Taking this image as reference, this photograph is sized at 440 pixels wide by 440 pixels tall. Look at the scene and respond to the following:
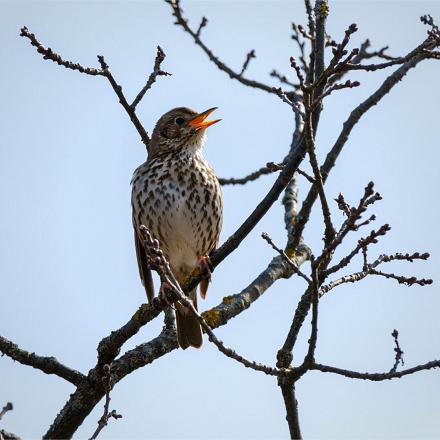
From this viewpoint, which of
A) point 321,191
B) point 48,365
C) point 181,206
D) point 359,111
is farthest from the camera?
point 181,206

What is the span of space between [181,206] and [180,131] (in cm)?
113

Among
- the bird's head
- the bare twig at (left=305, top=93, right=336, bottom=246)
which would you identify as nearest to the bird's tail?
the bird's head

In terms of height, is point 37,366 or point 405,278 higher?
point 405,278

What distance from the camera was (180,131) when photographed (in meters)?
8.41

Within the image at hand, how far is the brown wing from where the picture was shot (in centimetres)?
796

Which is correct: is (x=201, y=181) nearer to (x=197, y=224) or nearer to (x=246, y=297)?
(x=197, y=224)

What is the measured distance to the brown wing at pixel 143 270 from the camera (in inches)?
313

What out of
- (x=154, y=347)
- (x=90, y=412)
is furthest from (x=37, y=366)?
(x=154, y=347)

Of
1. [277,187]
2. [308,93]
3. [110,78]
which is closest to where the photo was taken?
[308,93]

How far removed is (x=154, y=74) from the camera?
6.72 meters

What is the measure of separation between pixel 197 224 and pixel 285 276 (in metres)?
1.02

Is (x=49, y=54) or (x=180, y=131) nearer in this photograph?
(x=49, y=54)

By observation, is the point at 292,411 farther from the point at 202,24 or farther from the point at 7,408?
the point at 202,24

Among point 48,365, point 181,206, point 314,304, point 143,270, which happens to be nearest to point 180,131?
point 181,206
